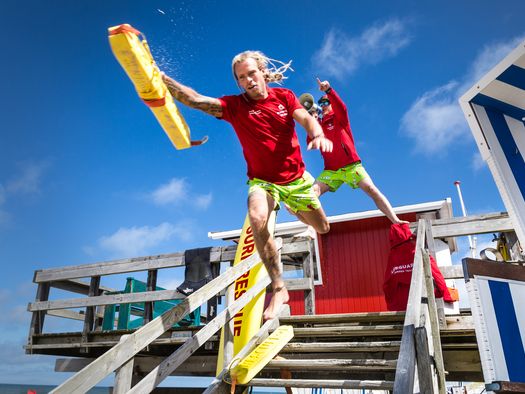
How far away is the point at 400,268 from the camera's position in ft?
16.8

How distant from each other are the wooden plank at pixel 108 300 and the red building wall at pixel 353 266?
19.2ft

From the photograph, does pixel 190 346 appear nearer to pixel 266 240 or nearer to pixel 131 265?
pixel 266 240

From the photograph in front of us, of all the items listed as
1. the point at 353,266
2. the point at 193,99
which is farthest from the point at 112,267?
the point at 353,266

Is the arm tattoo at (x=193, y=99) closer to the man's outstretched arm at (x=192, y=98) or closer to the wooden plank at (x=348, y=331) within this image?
the man's outstretched arm at (x=192, y=98)

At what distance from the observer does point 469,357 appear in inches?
165

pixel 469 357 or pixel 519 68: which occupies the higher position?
pixel 519 68

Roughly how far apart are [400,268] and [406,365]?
2.79 meters

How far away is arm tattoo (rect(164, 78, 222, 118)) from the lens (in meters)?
3.35

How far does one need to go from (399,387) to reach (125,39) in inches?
99.5

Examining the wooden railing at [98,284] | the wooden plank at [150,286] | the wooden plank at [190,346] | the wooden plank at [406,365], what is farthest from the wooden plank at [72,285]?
the wooden plank at [406,365]

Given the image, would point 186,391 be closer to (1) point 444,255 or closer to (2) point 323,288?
(2) point 323,288

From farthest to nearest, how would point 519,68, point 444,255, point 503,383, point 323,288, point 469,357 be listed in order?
point 323,288, point 444,255, point 469,357, point 503,383, point 519,68

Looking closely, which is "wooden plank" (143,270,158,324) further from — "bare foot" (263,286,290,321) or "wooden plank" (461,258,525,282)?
"wooden plank" (461,258,525,282)

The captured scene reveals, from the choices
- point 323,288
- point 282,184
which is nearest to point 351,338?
point 282,184
